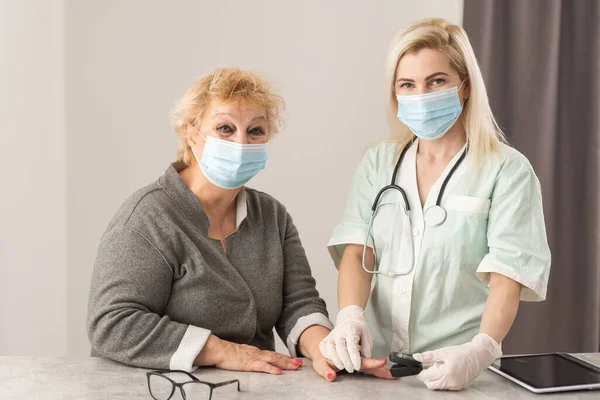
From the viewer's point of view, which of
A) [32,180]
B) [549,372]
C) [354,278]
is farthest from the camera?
[32,180]

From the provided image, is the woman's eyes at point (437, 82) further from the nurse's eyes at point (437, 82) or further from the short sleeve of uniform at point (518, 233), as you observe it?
the short sleeve of uniform at point (518, 233)

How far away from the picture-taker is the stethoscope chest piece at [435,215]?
6.33 ft

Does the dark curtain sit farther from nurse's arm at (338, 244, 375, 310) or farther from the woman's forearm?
the woman's forearm

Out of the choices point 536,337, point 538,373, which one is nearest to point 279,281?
point 538,373

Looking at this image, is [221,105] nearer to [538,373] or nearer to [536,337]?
[538,373]

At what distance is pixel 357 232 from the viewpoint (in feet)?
6.78

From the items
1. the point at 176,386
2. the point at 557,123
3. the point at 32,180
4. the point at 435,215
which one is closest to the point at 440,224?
the point at 435,215

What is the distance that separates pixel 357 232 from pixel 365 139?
1.42 metres

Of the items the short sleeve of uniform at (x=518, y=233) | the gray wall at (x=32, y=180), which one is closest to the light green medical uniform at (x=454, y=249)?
the short sleeve of uniform at (x=518, y=233)

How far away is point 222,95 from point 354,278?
667 millimetres

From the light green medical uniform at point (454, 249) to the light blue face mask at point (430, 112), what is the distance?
11 centimetres

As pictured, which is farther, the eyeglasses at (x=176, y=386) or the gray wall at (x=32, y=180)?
the gray wall at (x=32, y=180)

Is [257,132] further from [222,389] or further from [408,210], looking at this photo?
[222,389]

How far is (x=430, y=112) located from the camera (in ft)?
6.39
